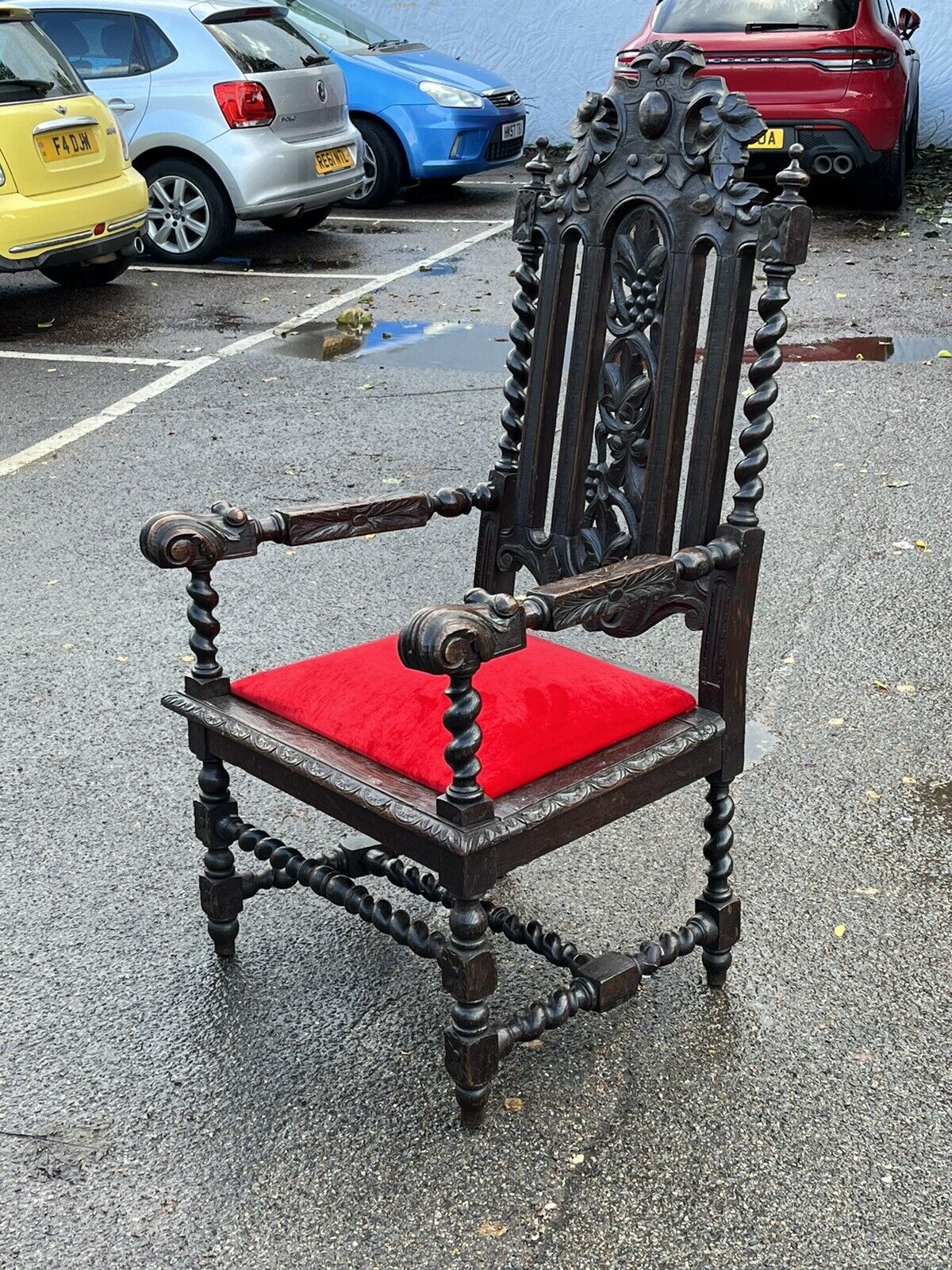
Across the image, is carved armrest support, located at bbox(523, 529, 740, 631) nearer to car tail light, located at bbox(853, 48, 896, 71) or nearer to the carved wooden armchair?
the carved wooden armchair

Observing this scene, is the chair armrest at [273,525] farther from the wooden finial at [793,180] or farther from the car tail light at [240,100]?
the car tail light at [240,100]

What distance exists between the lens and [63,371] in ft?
25.6

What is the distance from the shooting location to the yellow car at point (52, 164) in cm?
805

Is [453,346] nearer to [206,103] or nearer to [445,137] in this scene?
[206,103]

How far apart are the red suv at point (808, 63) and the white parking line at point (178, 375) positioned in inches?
95.3

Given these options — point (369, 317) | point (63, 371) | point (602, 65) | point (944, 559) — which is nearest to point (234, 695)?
point (944, 559)

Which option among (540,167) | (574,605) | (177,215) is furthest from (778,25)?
(574,605)

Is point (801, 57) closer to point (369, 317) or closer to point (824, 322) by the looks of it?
point (824, 322)

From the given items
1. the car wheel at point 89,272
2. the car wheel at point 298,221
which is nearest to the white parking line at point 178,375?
the car wheel at point 298,221

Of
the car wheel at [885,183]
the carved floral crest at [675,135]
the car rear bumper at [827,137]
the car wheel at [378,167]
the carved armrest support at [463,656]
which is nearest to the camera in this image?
the carved armrest support at [463,656]

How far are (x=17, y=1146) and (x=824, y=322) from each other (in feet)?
23.4

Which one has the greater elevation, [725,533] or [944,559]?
[725,533]

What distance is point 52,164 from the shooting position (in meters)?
8.27

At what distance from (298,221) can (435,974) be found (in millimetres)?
9764
